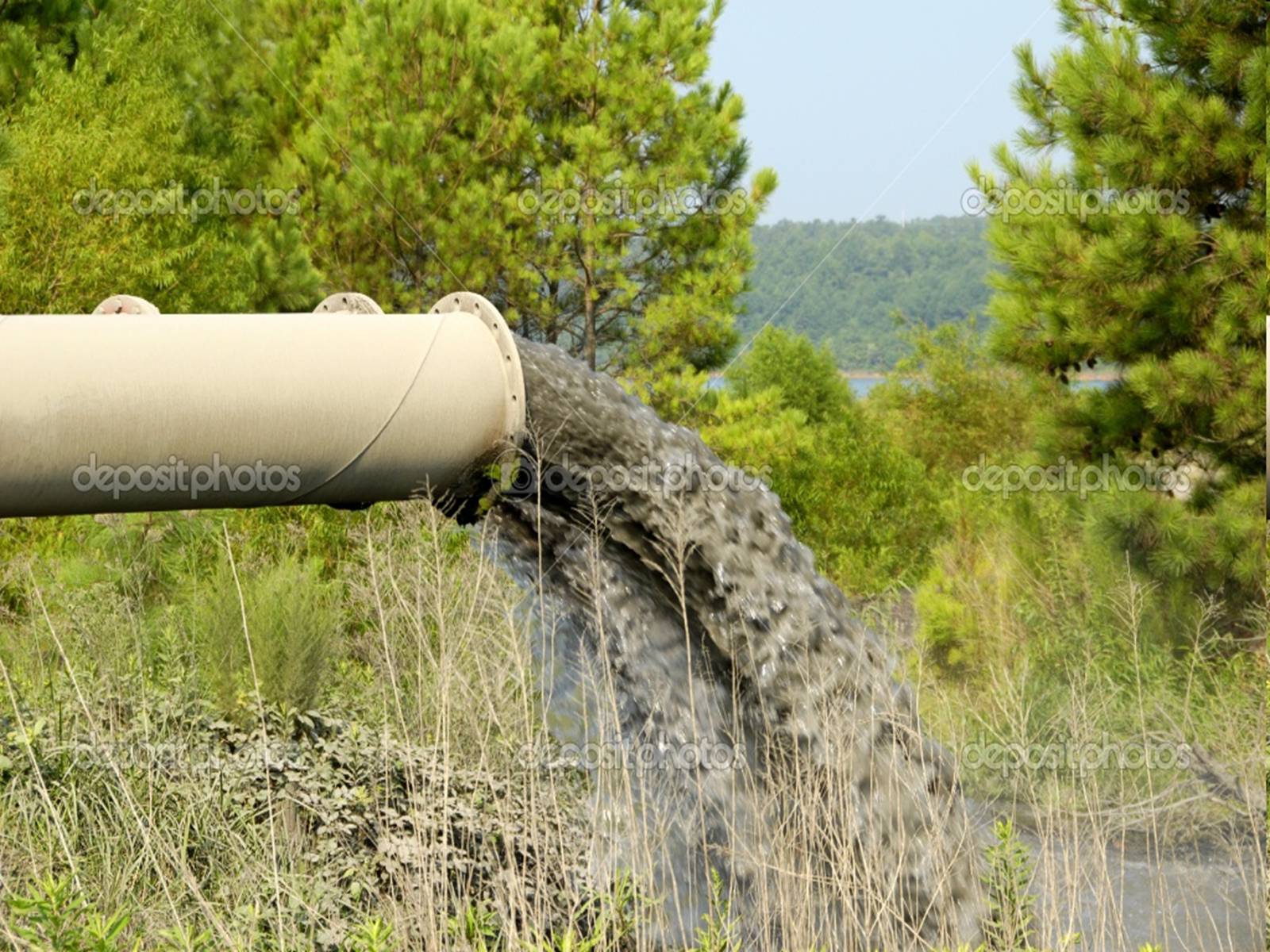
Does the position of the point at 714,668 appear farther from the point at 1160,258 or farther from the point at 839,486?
the point at 839,486

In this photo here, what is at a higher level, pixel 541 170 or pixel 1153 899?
pixel 541 170

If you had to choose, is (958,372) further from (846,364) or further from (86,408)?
(846,364)

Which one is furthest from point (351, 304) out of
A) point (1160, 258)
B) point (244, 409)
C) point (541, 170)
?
point (541, 170)

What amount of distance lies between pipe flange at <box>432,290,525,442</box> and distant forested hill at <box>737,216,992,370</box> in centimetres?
3535

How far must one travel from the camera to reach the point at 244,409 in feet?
11.1

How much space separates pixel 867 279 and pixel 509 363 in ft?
135

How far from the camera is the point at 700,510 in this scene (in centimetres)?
423

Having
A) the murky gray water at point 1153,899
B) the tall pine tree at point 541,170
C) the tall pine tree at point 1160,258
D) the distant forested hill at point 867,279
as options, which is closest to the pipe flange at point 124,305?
the murky gray water at point 1153,899

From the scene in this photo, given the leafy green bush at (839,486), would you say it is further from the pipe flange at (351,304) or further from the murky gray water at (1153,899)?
the pipe flange at (351,304)

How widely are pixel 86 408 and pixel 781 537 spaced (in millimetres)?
2023

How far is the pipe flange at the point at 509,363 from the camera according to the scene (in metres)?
3.86

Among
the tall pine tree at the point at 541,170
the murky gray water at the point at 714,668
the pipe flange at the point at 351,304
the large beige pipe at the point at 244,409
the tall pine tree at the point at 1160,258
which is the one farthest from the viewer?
the tall pine tree at the point at 541,170

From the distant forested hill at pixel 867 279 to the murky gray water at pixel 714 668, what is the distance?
34957 mm

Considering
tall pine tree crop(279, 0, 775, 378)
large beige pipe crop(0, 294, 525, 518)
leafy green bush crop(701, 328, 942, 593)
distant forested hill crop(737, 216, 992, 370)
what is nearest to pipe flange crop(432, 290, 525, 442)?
large beige pipe crop(0, 294, 525, 518)
